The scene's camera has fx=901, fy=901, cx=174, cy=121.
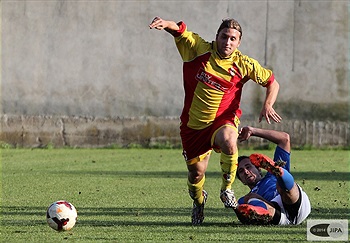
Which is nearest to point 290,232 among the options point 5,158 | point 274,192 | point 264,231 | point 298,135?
point 264,231

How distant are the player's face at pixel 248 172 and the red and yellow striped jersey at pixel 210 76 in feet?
1.49

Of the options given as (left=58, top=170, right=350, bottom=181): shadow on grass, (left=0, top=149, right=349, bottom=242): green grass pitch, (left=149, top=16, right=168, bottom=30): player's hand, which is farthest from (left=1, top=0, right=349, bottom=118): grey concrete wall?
(left=149, top=16, right=168, bottom=30): player's hand

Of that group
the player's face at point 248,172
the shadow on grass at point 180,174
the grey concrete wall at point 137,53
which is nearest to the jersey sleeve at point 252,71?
the player's face at point 248,172

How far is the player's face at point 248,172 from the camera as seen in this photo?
326 inches

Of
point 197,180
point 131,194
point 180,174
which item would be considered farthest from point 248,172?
point 180,174

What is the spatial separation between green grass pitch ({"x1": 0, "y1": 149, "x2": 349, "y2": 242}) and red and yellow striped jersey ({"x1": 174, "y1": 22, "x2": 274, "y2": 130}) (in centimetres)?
101

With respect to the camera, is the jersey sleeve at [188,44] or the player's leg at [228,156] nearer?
the player's leg at [228,156]

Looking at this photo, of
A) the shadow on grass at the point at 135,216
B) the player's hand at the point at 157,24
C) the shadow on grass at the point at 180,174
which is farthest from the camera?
the shadow on grass at the point at 180,174

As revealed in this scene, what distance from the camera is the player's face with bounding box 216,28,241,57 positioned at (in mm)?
8133

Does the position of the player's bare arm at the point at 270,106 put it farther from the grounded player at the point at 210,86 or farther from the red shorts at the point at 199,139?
the red shorts at the point at 199,139

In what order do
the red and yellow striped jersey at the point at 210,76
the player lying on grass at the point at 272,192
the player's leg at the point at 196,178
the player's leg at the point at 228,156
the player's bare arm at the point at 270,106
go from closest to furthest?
the player lying on grass at the point at 272,192 < the player's leg at the point at 228,156 < the player's bare arm at the point at 270,106 < the red and yellow striped jersey at the point at 210,76 < the player's leg at the point at 196,178

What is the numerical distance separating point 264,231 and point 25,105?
12.0 meters

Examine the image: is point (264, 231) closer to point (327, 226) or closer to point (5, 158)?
point (327, 226)

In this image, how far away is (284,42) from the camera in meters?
18.7
